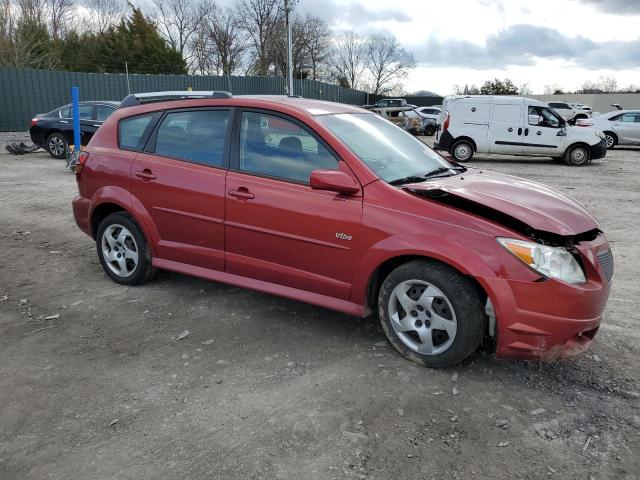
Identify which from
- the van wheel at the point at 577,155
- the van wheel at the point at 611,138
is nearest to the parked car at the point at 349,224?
the van wheel at the point at 577,155

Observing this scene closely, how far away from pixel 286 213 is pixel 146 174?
150cm

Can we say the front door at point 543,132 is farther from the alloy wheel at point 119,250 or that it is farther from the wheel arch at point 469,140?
the alloy wheel at point 119,250

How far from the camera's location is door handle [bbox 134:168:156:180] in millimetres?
4550

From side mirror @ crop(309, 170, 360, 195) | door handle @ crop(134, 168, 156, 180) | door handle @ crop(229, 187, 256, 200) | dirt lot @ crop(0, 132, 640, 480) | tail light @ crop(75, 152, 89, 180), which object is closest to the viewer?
dirt lot @ crop(0, 132, 640, 480)

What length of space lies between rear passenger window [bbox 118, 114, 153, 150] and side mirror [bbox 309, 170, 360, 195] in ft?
6.49

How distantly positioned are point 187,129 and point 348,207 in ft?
5.66

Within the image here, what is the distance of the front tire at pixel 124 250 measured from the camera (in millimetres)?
4801

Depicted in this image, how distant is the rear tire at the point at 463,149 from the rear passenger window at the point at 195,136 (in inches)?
502

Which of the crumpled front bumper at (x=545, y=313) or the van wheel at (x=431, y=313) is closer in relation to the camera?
the crumpled front bumper at (x=545, y=313)

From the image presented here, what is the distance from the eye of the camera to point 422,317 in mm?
3461

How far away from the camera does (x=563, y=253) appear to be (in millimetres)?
3158

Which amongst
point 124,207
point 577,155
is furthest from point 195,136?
point 577,155

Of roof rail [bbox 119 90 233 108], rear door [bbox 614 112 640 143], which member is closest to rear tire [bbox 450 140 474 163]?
rear door [bbox 614 112 640 143]

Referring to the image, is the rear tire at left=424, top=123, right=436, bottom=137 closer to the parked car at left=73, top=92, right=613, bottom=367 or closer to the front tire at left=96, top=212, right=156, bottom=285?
the parked car at left=73, top=92, right=613, bottom=367
